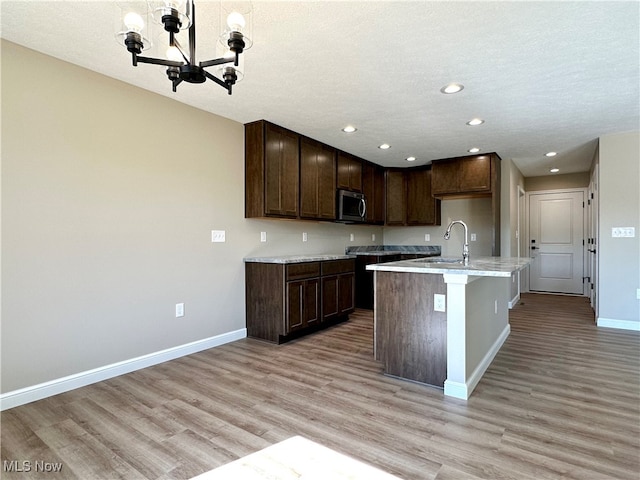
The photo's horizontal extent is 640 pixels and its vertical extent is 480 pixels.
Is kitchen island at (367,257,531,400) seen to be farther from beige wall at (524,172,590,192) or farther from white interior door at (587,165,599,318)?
beige wall at (524,172,590,192)

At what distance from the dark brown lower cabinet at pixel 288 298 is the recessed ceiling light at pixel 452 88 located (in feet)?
7.11

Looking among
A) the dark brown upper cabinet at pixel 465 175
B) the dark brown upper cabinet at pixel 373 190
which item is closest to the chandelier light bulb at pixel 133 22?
the dark brown upper cabinet at pixel 373 190

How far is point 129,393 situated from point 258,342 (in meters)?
1.43

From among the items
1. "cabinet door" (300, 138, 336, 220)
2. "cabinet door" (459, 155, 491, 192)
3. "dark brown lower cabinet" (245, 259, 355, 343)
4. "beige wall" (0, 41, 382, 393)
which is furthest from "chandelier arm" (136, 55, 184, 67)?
"cabinet door" (459, 155, 491, 192)

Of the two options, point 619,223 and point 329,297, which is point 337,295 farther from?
point 619,223

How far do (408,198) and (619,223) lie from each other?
2.93 m

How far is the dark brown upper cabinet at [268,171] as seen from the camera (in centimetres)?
376

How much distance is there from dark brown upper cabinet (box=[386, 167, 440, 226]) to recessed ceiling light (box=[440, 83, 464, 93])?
3.24 meters

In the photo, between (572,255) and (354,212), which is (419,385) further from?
(572,255)

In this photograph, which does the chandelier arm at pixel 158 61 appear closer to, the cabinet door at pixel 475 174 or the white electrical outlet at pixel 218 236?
the white electrical outlet at pixel 218 236

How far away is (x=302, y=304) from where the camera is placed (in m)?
3.84

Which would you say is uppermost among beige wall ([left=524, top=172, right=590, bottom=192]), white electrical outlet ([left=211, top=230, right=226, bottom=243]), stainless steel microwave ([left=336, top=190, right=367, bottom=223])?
beige wall ([left=524, top=172, right=590, bottom=192])

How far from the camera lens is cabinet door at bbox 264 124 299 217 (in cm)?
380

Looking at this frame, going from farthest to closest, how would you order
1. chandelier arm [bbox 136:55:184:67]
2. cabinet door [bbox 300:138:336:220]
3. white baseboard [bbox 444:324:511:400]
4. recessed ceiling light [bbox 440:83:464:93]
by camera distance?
cabinet door [bbox 300:138:336:220] → recessed ceiling light [bbox 440:83:464:93] → white baseboard [bbox 444:324:511:400] → chandelier arm [bbox 136:55:184:67]
